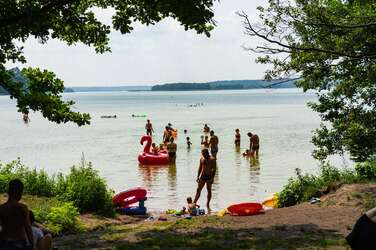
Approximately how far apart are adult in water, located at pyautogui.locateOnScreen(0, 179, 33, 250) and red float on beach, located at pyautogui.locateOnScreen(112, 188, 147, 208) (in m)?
9.48

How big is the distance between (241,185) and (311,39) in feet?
34.6

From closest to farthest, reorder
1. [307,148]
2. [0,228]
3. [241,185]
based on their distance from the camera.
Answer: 1. [0,228]
2. [241,185]
3. [307,148]

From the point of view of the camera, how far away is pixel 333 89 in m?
17.1

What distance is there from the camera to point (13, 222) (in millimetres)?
7102

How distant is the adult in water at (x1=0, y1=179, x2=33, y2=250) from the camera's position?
7.07m

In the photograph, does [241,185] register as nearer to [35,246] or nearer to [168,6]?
[168,6]

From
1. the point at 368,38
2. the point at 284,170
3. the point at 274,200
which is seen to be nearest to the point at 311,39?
the point at 368,38

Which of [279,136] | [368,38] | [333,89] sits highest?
[368,38]

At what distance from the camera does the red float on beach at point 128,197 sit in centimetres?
1664

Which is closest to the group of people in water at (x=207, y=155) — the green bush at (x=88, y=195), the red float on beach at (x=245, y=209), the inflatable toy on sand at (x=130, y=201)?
the inflatable toy on sand at (x=130, y=201)

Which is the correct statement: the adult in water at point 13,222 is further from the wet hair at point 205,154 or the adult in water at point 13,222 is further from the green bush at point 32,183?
the green bush at point 32,183

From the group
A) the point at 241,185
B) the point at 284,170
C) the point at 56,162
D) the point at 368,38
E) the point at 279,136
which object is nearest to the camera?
the point at 368,38

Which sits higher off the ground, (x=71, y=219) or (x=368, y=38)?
(x=368, y=38)

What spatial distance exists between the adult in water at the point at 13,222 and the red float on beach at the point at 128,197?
31.1ft
